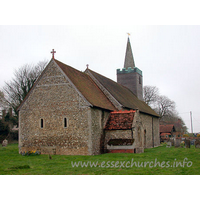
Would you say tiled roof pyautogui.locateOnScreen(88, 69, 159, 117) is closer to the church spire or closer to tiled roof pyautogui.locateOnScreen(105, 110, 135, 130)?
tiled roof pyautogui.locateOnScreen(105, 110, 135, 130)

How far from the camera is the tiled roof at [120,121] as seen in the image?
20.1m

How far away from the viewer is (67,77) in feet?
64.2

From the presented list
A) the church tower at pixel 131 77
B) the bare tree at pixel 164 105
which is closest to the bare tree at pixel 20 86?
the church tower at pixel 131 77

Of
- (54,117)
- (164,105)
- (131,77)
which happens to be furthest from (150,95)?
(54,117)

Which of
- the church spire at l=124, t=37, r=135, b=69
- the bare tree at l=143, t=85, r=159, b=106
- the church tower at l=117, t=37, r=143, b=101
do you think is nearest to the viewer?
the church tower at l=117, t=37, r=143, b=101

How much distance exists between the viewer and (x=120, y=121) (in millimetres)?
20766

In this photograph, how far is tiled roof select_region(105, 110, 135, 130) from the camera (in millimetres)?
20086

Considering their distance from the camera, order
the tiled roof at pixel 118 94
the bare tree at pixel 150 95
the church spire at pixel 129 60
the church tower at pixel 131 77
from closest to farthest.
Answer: the tiled roof at pixel 118 94
the church tower at pixel 131 77
the church spire at pixel 129 60
the bare tree at pixel 150 95

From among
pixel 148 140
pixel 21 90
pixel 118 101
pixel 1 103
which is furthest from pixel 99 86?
pixel 1 103

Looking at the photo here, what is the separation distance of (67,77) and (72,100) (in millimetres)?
1871

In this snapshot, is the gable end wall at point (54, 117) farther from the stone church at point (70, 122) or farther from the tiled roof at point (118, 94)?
the tiled roof at point (118, 94)

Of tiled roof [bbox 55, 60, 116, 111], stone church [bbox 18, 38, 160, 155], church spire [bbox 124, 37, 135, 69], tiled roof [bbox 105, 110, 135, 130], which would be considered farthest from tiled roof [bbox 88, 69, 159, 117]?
church spire [bbox 124, 37, 135, 69]

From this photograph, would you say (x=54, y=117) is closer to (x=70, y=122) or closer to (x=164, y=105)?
(x=70, y=122)

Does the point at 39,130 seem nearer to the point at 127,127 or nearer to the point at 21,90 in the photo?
the point at 127,127
